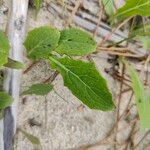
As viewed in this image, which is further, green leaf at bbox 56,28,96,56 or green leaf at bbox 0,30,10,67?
green leaf at bbox 56,28,96,56

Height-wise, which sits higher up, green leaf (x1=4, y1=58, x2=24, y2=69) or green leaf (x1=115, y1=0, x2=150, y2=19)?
green leaf (x1=115, y1=0, x2=150, y2=19)

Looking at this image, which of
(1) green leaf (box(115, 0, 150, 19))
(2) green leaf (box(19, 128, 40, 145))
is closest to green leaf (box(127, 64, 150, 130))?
(1) green leaf (box(115, 0, 150, 19))

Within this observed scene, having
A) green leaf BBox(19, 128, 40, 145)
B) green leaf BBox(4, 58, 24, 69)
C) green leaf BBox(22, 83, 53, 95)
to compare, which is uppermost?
green leaf BBox(4, 58, 24, 69)

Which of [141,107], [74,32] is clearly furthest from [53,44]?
[141,107]

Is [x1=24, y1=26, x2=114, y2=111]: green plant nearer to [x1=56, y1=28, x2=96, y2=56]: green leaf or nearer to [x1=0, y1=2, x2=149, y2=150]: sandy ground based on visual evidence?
[x1=56, y1=28, x2=96, y2=56]: green leaf

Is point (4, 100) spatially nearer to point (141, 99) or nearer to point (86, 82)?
point (86, 82)

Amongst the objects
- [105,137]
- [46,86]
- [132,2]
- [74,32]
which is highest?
[132,2]

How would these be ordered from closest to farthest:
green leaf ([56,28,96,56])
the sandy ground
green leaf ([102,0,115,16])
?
green leaf ([56,28,96,56]) < the sandy ground < green leaf ([102,0,115,16])

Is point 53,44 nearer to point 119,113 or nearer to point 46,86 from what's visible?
point 46,86
